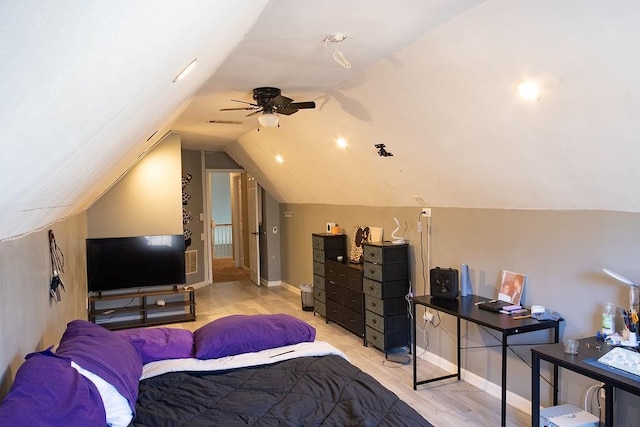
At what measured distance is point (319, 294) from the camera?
585 cm

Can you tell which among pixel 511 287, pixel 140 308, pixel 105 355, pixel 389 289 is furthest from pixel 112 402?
pixel 140 308

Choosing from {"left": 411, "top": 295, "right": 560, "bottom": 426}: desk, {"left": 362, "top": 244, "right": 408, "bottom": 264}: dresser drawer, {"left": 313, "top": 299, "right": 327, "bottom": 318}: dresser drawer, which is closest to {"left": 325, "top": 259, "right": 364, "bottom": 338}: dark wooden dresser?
{"left": 313, "top": 299, "right": 327, "bottom": 318}: dresser drawer

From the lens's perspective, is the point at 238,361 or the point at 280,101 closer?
the point at 238,361

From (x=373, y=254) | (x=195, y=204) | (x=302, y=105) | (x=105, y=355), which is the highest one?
(x=302, y=105)

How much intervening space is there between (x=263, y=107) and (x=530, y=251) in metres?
2.48

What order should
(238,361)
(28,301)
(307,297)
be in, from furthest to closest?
(307,297) < (238,361) < (28,301)

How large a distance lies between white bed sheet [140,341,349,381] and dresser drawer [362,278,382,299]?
57.5 inches

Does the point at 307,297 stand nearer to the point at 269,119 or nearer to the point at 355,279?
the point at 355,279

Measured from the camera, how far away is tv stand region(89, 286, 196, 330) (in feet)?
18.1

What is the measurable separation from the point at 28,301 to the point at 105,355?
45 centimetres

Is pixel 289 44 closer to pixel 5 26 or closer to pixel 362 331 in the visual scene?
pixel 5 26

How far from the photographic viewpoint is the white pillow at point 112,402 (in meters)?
1.96

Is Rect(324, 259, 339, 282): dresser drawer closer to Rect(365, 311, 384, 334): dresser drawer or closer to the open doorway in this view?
Rect(365, 311, 384, 334): dresser drawer

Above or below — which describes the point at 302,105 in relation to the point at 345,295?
above
